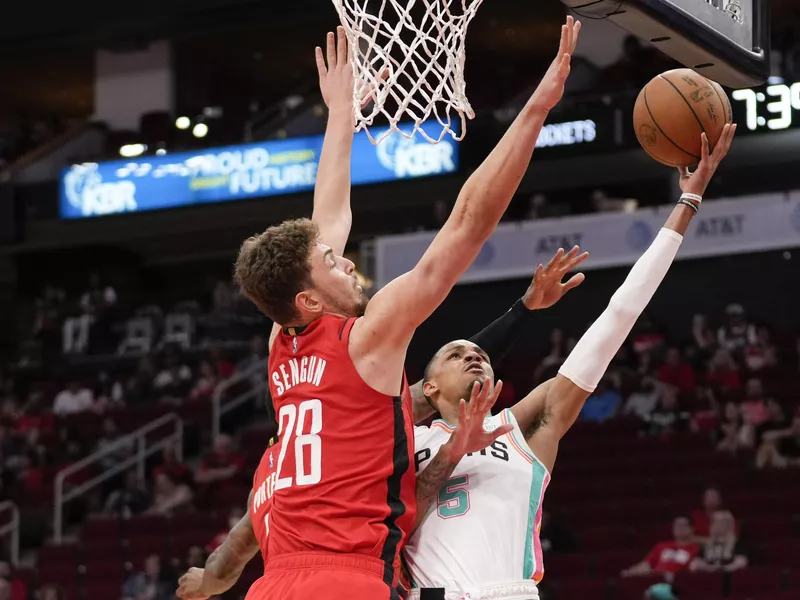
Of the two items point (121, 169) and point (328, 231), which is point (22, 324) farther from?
point (328, 231)

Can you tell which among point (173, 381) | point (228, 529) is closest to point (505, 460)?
point (228, 529)

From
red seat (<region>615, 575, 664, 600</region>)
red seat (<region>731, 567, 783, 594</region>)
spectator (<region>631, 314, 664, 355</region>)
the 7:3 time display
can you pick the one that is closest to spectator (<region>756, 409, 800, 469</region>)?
red seat (<region>731, 567, 783, 594</region>)

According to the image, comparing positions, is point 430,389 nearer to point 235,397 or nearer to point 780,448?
point 780,448

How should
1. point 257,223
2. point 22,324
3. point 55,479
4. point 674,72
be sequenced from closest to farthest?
1. point 674,72
2. point 55,479
3. point 257,223
4. point 22,324

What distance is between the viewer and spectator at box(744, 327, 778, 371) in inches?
488

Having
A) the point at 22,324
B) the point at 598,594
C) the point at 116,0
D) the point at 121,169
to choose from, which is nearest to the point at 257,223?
the point at 121,169

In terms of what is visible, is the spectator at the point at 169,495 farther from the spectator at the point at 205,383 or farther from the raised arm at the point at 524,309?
the raised arm at the point at 524,309

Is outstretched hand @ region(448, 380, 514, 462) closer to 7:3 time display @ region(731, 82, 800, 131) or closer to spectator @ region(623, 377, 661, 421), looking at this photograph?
spectator @ region(623, 377, 661, 421)

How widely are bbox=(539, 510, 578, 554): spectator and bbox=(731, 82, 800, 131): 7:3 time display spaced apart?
202 inches

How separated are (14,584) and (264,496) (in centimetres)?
860

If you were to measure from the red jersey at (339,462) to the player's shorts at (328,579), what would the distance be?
2cm

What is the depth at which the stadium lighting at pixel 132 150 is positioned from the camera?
1627cm

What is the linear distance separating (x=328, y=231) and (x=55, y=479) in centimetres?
1040

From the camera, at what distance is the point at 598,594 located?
28.7 feet
